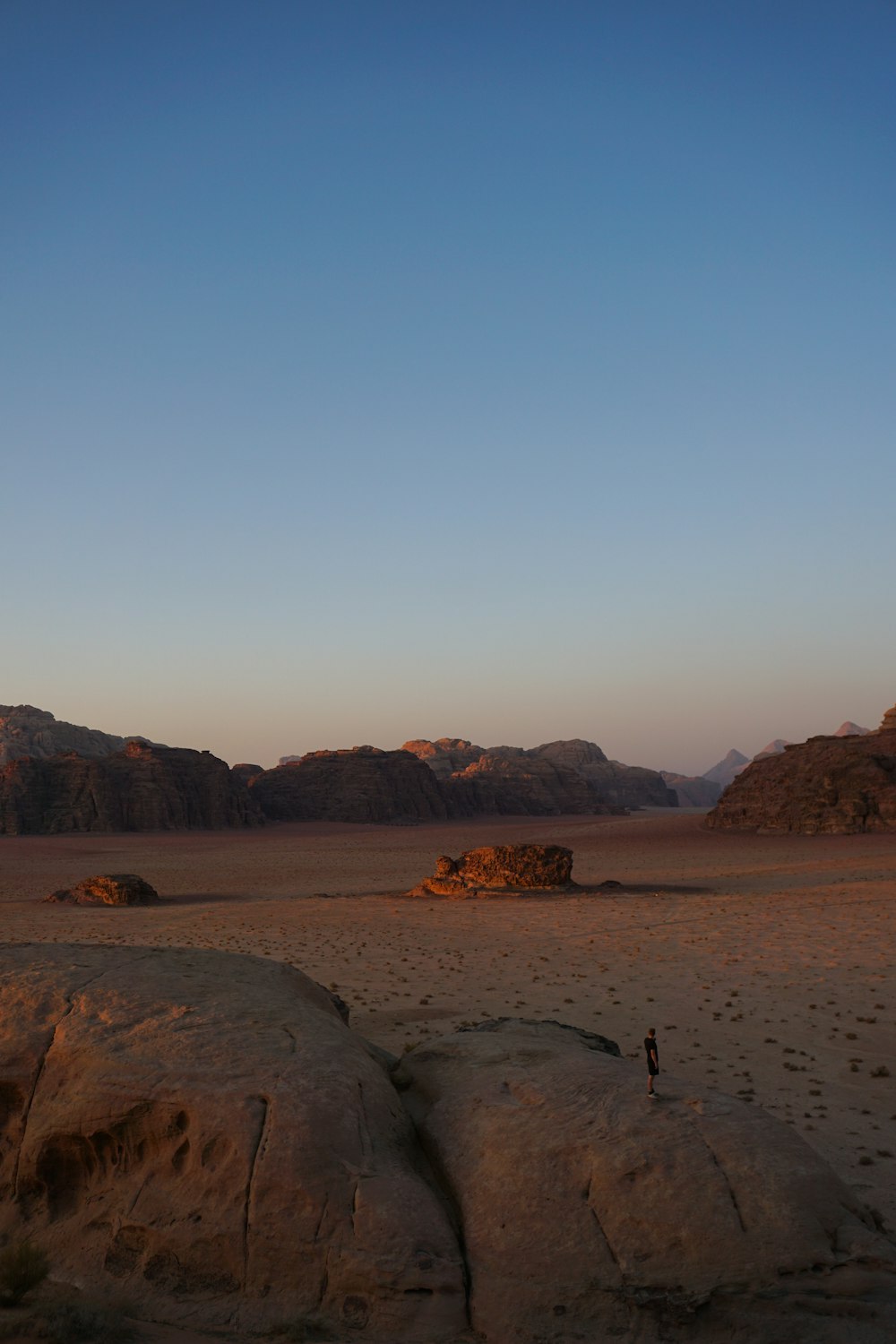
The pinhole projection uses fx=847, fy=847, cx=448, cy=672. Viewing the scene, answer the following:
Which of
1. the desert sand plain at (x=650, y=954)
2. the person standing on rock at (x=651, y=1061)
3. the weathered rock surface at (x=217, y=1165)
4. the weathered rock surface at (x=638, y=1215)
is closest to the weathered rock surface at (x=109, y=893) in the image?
the desert sand plain at (x=650, y=954)

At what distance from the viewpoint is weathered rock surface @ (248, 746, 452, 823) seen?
112 meters

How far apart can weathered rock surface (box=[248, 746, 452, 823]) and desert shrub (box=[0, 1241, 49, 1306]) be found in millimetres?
107104

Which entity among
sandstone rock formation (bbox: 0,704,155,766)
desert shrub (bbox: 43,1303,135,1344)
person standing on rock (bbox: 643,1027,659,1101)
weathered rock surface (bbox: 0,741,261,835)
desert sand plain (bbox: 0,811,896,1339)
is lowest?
desert sand plain (bbox: 0,811,896,1339)

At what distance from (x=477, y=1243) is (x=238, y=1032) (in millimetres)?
2393

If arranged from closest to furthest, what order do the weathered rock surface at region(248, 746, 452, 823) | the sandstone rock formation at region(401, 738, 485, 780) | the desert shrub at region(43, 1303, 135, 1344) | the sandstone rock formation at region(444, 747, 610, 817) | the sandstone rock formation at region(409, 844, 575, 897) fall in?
1. the desert shrub at region(43, 1303, 135, 1344)
2. the sandstone rock formation at region(409, 844, 575, 897)
3. the weathered rock surface at region(248, 746, 452, 823)
4. the sandstone rock formation at region(444, 747, 610, 817)
5. the sandstone rock formation at region(401, 738, 485, 780)

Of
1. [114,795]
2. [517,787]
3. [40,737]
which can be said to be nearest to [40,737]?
[40,737]

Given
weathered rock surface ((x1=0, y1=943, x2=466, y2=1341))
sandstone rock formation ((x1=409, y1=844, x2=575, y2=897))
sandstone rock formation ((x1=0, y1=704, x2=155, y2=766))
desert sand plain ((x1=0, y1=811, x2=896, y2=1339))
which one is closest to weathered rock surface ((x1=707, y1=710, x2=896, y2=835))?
desert sand plain ((x1=0, y1=811, x2=896, y2=1339))

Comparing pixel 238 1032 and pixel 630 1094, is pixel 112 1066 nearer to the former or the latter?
pixel 238 1032

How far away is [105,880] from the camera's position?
109ft

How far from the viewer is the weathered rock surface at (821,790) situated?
186 ft

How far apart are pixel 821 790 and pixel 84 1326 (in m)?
61.2

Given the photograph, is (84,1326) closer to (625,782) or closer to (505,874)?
(505,874)

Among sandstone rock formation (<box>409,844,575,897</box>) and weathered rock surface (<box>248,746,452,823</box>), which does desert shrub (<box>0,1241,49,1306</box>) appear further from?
weathered rock surface (<box>248,746,452,823</box>)

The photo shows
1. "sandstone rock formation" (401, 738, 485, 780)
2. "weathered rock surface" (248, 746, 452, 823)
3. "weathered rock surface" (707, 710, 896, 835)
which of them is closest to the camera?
"weathered rock surface" (707, 710, 896, 835)
